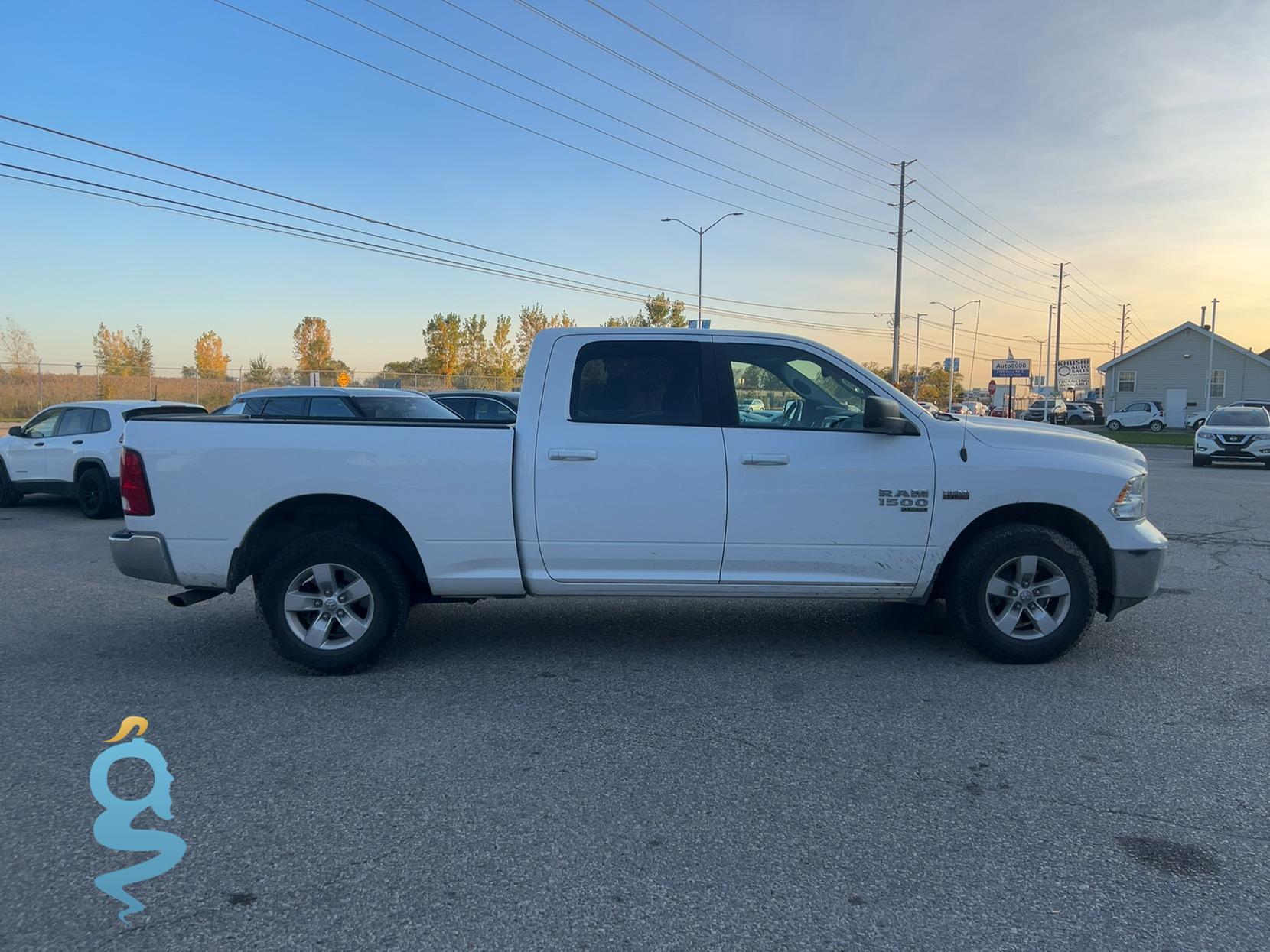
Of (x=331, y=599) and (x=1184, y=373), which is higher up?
(x=1184, y=373)

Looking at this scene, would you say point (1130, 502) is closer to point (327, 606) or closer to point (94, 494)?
point (327, 606)

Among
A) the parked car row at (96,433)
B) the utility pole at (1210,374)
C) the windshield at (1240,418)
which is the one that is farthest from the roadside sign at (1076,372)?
the parked car row at (96,433)

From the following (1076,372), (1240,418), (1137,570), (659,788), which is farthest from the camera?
(1076,372)

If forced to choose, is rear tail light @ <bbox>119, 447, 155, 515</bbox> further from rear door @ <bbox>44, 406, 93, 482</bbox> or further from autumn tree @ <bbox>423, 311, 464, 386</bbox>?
autumn tree @ <bbox>423, 311, 464, 386</bbox>

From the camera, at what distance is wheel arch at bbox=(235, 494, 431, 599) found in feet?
17.3

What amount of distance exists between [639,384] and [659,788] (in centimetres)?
249

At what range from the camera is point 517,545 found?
5.24 m

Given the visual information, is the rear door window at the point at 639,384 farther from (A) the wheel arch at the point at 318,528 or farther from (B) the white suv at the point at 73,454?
(B) the white suv at the point at 73,454

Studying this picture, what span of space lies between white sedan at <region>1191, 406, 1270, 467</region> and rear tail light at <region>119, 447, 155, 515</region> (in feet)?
77.6

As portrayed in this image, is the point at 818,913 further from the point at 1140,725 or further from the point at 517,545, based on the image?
the point at 517,545

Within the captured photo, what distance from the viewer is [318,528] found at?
543cm

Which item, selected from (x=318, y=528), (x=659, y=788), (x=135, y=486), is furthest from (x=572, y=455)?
(x=135, y=486)

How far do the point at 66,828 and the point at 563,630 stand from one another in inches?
130

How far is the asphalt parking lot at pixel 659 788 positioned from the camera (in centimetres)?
284
